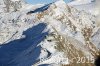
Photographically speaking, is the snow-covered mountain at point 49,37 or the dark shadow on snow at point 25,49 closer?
the dark shadow on snow at point 25,49

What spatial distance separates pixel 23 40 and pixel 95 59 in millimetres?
22602

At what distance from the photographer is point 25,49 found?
102688mm

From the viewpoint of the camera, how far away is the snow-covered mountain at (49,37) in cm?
9294

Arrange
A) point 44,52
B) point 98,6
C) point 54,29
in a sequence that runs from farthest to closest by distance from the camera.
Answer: point 98,6, point 54,29, point 44,52

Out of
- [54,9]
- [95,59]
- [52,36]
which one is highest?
[54,9]

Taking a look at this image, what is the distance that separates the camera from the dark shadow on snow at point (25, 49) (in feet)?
304

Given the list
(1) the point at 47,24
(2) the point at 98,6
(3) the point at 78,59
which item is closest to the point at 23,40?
(1) the point at 47,24

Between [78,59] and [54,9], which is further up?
[54,9]

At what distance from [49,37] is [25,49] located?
26.0 ft

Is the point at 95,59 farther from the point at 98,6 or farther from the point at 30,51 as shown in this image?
the point at 98,6

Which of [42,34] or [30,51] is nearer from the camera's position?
[30,51]

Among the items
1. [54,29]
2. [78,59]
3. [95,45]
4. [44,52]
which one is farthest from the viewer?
[95,45]

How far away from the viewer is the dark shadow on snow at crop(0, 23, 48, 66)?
9262 centimetres

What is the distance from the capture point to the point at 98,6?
14788 centimetres
